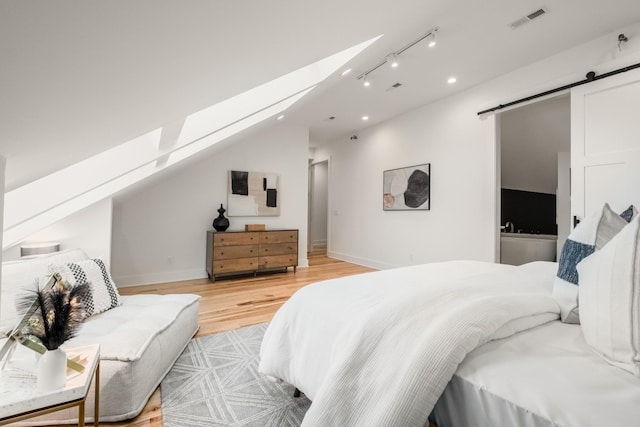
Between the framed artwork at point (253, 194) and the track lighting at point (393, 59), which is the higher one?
the track lighting at point (393, 59)

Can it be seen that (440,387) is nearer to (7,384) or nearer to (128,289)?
(7,384)

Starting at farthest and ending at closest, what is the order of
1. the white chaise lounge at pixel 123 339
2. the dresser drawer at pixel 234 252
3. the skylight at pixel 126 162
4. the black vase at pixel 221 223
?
1. the black vase at pixel 221 223
2. the dresser drawer at pixel 234 252
3. the skylight at pixel 126 162
4. the white chaise lounge at pixel 123 339

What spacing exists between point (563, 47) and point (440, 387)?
357 cm

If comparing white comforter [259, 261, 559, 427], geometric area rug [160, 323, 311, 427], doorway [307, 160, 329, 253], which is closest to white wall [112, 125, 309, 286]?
→ geometric area rug [160, 323, 311, 427]

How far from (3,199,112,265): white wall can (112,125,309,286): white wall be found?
34.0 inches

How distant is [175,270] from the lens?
4105mm

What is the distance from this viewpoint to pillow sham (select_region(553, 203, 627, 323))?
3.61 feet

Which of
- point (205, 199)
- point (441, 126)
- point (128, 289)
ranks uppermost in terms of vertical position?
point (441, 126)

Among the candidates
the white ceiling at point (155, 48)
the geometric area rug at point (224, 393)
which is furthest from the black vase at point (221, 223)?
the white ceiling at point (155, 48)

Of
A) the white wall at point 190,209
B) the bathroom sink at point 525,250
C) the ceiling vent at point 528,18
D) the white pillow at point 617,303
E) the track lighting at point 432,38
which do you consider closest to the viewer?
the white pillow at point 617,303

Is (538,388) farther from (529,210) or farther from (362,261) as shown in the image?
(529,210)

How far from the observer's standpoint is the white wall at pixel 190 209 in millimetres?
3809

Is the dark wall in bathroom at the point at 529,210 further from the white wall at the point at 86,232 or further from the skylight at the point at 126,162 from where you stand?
the white wall at the point at 86,232

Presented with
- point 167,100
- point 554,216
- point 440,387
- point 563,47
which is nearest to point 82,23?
point 167,100
